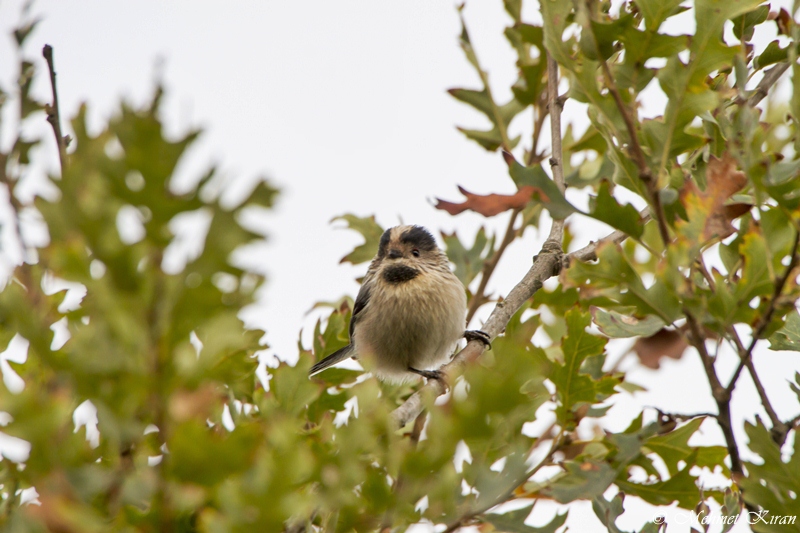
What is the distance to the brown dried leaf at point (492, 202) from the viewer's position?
5.66 ft

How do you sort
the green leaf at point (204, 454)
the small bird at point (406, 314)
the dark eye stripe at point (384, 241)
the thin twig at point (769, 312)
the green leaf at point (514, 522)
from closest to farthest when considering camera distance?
1. the green leaf at point (204, 454)
2. the green leaf at point (514, 522)
3. the thin twig at point (769, 312)
4. the small bird at point (406, 314)
5. the dark eye stripe at point (384, 241)

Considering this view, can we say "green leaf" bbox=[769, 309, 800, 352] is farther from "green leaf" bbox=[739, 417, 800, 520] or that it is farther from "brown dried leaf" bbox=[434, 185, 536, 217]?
"brown dried leaf" bbox=[434, 185, 536, 217]

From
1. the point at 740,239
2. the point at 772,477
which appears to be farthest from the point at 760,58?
the point at 772,477

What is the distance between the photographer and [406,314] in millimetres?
4352

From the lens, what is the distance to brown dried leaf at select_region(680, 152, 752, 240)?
1.57 meters

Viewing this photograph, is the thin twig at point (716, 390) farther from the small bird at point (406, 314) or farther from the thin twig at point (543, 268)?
the small bird at point (406, 314)

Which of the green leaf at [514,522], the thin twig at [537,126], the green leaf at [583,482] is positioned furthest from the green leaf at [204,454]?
the thin twig at [537,126]

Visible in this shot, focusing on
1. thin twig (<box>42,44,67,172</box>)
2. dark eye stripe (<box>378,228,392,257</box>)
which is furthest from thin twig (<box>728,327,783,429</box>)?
dark eye stripe (<box>378,228,392,257</box>)

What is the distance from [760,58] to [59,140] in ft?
6.58

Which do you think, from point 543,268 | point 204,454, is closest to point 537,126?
point 543,268

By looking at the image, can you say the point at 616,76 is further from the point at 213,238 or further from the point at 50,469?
the point at 50,469

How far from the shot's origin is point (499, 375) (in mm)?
991

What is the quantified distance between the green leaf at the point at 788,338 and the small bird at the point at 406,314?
83.6 inches

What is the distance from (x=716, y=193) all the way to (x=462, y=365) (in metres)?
0.69
